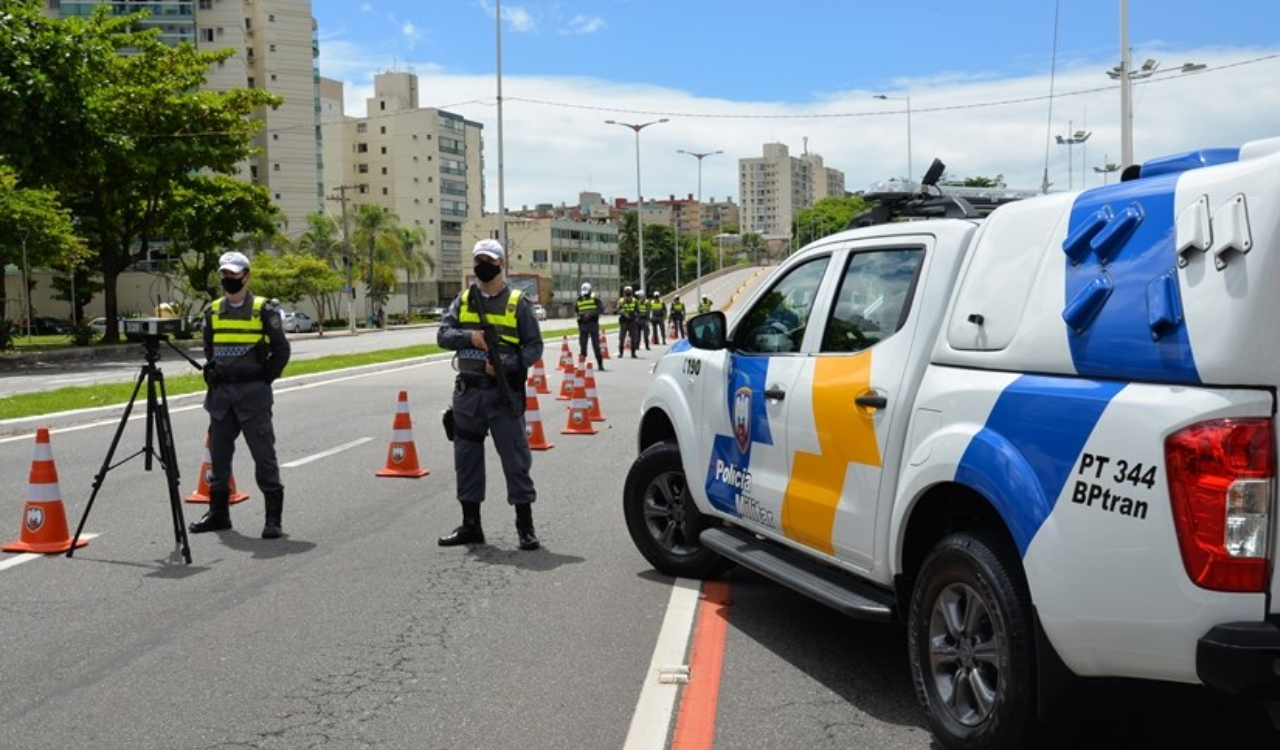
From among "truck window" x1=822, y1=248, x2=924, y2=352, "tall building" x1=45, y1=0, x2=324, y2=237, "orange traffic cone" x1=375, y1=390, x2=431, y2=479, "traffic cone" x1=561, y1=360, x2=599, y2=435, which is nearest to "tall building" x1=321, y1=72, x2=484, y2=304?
"tall building" x1=45, y1=0, x2=324, y2=237

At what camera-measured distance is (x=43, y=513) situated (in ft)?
24.6

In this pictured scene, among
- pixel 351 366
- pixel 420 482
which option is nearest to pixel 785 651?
pixel 420 482

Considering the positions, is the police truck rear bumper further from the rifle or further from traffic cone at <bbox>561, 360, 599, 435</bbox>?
traffic cone at <bbox>561, 360, 599, 435</bbox>

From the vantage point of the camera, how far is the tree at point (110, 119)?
27.0m

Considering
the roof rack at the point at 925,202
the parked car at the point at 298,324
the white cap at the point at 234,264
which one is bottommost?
the parked car at the point at 298,324

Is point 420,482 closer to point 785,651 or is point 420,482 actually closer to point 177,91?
point 785,651

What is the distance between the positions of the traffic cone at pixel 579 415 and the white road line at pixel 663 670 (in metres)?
7.50

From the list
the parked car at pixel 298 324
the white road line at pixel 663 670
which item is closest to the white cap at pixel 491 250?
the white road line at pixel 663 670

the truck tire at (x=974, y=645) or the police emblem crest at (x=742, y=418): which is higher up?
the police emblem crest at (x=742, y=418)

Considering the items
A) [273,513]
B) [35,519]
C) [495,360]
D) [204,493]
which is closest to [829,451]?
[495,360]

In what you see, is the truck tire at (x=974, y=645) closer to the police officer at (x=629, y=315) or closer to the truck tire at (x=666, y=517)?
the truck tire at (x=666, y=517)

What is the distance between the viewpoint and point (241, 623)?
5.84 meters

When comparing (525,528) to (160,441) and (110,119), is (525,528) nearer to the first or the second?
(160,441)

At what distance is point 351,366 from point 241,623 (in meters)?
20.2
